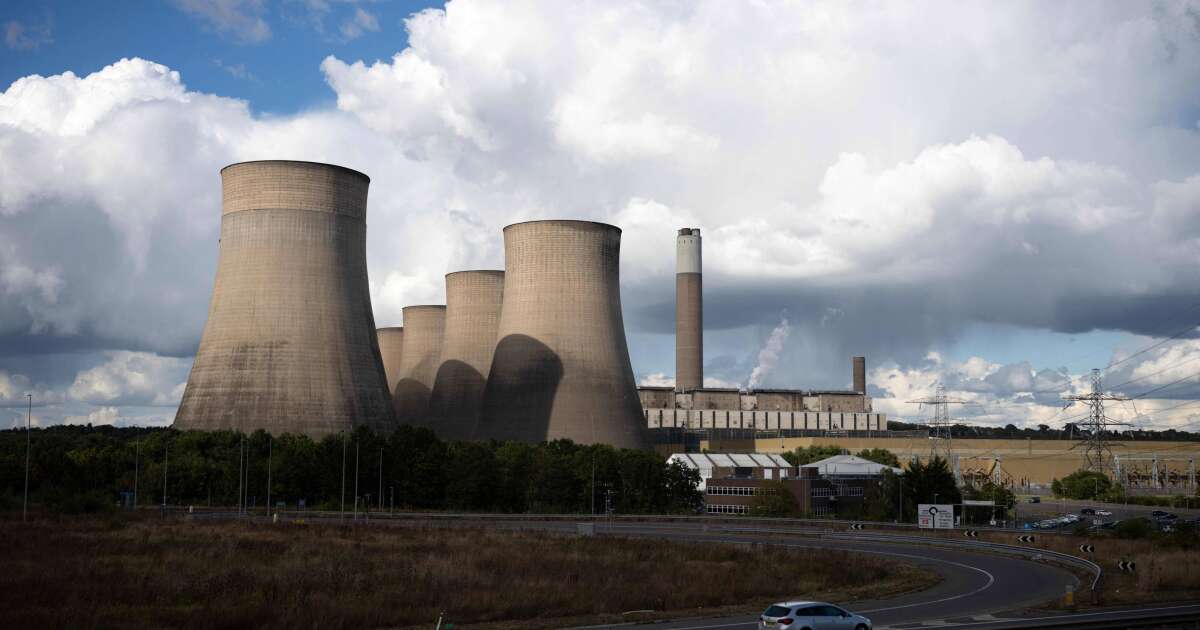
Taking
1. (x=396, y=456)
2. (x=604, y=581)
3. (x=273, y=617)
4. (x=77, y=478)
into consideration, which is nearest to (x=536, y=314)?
(x=396, y=456)

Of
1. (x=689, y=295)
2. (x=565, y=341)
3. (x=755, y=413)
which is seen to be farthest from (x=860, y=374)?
(x=565, y=341)

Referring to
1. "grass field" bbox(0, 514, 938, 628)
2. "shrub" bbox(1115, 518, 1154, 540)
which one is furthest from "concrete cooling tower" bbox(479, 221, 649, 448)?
"shrub" bbox(1115, 518, 1154, 540)

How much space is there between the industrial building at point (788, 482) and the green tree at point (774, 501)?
0.10m

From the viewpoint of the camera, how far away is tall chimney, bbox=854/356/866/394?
122262 millimetres

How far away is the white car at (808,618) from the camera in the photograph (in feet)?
48.2

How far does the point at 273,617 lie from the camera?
16703mm

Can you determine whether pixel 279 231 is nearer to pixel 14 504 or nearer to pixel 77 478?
pixel 14 504

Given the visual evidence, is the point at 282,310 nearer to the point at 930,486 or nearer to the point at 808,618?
the point at 930,486

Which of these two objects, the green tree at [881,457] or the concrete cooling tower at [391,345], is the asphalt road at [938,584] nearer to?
the green tree at [881,457]

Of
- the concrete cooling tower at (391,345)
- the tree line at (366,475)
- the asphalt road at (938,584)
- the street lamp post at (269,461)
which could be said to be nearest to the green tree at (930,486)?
the tree line at (366,475)

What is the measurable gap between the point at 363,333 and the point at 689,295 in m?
48.8

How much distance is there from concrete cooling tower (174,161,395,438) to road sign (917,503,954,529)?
24.7m

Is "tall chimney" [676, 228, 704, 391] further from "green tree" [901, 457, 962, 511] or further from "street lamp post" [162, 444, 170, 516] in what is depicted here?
"street lamp post" [162, 444, 170, 516]

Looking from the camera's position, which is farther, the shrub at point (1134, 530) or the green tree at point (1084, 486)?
the green tree at point (1084, 486)
